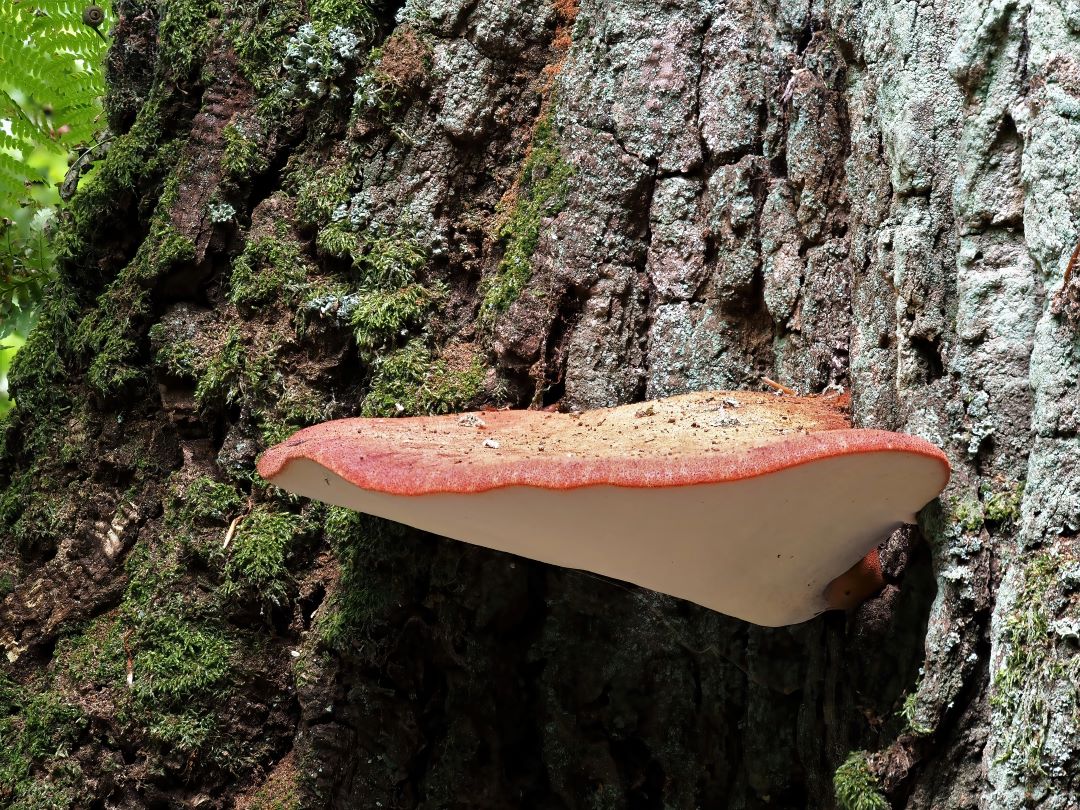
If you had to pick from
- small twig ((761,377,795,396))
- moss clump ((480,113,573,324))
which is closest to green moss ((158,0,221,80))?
moss clump ((480,113,573,324))

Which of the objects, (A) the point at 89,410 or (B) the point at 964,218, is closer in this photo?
→ (B) the point at 964,218

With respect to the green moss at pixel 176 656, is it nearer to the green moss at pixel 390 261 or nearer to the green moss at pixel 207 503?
the green moss at pixel 207 503

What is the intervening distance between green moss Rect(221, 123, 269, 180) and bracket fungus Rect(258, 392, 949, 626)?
1.55m

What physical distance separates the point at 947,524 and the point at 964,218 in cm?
77

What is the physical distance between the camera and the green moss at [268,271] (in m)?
3.37

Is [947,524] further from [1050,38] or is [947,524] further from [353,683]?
[353,683]

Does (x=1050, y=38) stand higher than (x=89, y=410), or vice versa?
(x=1050, y=38)

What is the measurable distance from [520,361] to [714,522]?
49.1 inches

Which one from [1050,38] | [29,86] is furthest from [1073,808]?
[29,86]

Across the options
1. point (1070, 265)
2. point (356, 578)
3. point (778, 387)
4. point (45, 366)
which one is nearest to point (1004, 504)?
point (1070, 265)

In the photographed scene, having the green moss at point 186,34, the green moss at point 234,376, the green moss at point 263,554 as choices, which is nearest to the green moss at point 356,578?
the green moss at point 263,554

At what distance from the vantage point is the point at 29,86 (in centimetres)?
475

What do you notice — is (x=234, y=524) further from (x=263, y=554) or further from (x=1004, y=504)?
(x=1004, y=504)

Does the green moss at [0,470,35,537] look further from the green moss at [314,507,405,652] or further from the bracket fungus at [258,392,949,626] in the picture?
the bracket fungus at [258,392,949,626]
